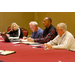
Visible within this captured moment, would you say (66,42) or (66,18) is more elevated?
(66,18)

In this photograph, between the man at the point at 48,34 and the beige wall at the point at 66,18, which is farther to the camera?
the beige wall at the point at 66,18

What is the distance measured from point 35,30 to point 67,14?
261 centimetres

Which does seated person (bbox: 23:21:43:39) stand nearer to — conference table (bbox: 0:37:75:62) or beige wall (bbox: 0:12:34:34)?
conference table (bbox: 0:37:75:62)

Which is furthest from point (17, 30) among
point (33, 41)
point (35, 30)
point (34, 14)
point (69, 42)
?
point (34, 14)

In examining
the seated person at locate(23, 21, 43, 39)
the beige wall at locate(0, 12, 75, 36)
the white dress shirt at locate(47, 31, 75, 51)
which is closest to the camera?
the white dress shirt at locate(47, 31, 75, 51)

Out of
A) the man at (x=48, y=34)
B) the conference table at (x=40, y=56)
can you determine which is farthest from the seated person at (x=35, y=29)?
the conference table at (x=40, y=56)

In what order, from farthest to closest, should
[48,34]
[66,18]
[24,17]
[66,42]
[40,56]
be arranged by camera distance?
[24,17] → [66,18] → [48,34] → [66,42] → [40,56]

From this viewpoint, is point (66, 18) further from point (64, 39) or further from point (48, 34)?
point (64, 39)

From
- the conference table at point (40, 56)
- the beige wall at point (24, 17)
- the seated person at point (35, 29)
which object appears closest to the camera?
the conference table at point (40, 56)

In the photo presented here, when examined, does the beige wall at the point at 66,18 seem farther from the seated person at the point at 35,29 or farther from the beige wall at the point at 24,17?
the seated person at the point at 35,29

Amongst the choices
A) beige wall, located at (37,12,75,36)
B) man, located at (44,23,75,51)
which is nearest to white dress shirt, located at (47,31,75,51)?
man, located at (44,23,75,51)

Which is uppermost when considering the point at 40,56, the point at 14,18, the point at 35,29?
the point at 14,18

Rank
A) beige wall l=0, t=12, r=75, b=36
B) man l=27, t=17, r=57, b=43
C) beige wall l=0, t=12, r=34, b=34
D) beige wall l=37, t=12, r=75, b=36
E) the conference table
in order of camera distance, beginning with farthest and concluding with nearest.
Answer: beige wall l=0, t=12, r=34, b=34 < beige wall l=0, t=12, r=75, b=36 < beige wall l=37, t=12, r=75, b=36 < man l=27, t=17, r=57, b=43 < the conference table

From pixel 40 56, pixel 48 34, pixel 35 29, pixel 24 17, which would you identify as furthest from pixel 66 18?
pixel 40 56
